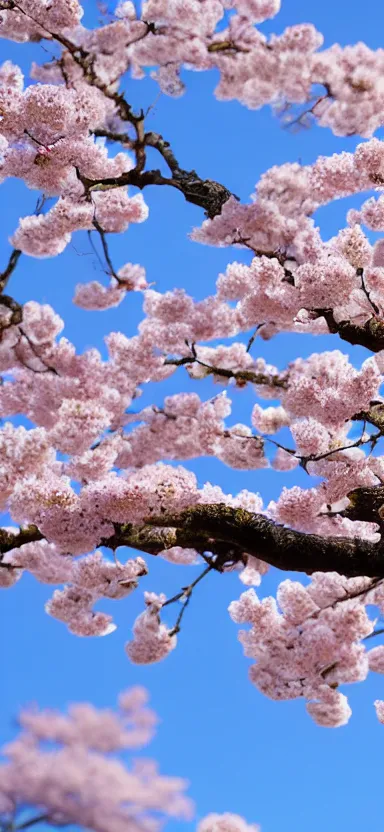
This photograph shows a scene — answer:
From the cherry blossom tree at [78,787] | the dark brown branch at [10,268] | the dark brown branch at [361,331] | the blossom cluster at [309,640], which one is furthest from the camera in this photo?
the blossom cluster at [309,640]

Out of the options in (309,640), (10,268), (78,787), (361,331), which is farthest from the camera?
(309,640)

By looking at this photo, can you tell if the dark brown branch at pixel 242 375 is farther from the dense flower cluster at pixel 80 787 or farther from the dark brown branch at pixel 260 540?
the dense flower cluster at pixel 80 787

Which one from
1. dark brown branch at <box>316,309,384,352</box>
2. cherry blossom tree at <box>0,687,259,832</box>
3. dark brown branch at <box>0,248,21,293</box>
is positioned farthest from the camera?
dark brown branch at <box>0,248,21,293</box>

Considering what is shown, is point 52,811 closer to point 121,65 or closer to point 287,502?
point 287,502

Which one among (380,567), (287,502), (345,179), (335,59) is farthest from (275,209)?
(380,567)

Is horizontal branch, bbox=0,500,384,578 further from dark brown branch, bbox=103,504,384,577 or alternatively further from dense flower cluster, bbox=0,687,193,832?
dense flower cluster, bbox=0,687,193,832

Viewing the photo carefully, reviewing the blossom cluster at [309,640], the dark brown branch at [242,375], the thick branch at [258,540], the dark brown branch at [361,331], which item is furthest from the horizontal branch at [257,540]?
the dark brown branch at [242,375]

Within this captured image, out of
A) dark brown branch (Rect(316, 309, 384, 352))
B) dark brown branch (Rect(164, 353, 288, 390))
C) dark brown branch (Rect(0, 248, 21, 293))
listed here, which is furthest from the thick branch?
dark brown branch (Rect(0, 248, 21, 293))

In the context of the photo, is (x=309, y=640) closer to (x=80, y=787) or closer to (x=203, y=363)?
(x=203, y=363)

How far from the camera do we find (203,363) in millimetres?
7156

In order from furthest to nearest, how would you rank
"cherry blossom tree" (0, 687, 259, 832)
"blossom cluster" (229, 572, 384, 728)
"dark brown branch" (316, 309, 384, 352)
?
"blossom cluster" (229, 572, 384, 728) < "dark brown branch" (316, 309, 384, 352) < "cherry blossom tree" (0, 687, 259, 832)

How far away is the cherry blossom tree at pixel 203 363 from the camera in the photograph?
609 cm

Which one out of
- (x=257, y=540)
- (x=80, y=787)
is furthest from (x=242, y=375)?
(x=80, y=787)

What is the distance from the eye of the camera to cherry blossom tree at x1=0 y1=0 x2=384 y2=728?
20.0ft
